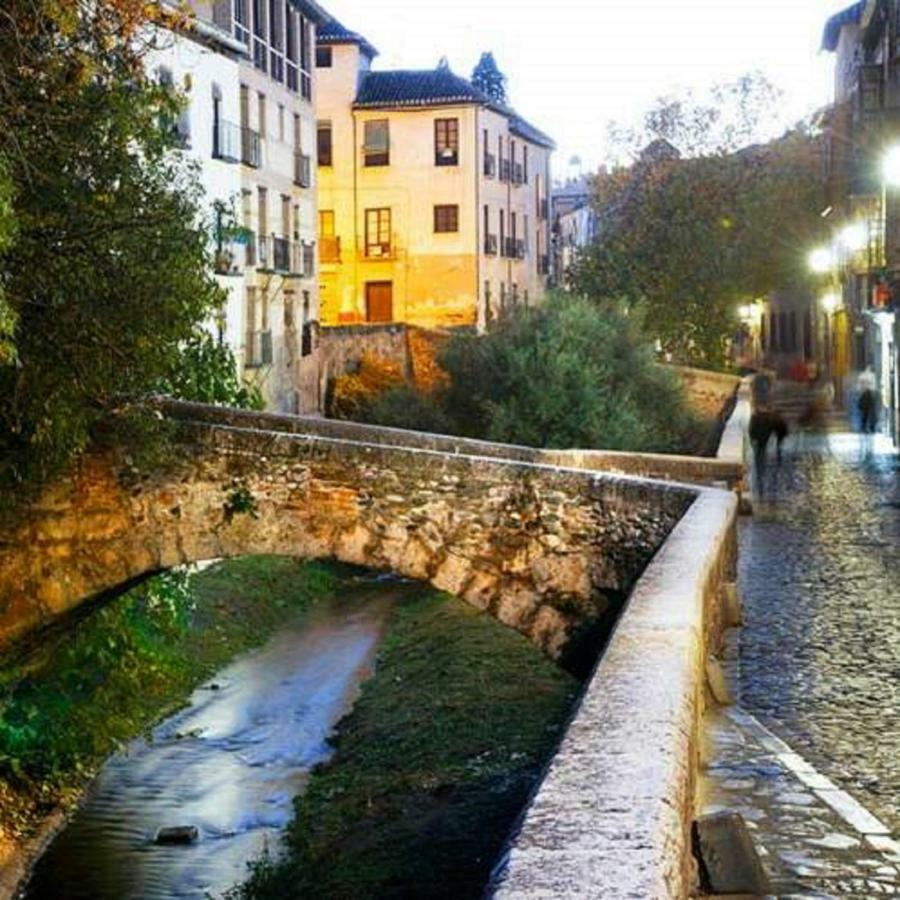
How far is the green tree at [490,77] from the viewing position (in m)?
86.4

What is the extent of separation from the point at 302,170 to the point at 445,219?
14.7m

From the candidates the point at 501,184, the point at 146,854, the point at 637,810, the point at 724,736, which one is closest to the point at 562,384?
the point at 146,854

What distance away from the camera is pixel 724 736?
857 cm

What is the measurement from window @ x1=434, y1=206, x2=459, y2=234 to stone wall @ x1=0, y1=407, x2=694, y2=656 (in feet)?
133

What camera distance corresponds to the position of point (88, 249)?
529 inches

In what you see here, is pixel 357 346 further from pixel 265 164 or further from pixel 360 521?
pixel 360 521

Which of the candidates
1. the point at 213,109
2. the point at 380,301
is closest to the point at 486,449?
the point at 213,109

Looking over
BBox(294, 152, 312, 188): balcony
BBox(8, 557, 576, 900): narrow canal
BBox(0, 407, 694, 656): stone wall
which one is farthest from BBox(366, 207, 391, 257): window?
BBox(0, 407, 694, 656): stone wall

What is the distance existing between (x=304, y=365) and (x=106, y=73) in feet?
89.7

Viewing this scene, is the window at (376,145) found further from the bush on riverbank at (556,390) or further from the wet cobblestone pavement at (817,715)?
the wet cobblestone pavement at (817,715)

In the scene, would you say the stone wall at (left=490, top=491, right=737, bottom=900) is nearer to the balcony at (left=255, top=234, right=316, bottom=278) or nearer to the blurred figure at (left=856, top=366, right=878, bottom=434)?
the blurred figure at (left=856, top=366, right=878, bottom=434)

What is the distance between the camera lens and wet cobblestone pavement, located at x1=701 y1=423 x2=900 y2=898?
269 inches

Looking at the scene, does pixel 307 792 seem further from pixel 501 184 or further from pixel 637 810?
pixel 501 184

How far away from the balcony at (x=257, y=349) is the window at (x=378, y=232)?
18.8 m
